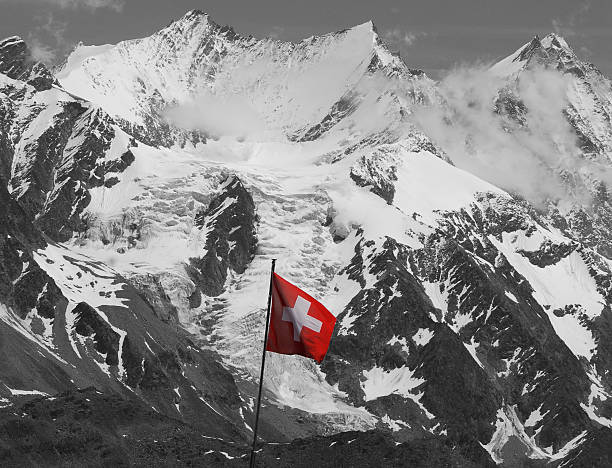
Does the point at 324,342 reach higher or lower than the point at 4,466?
higher

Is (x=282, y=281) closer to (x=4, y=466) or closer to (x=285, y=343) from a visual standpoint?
(x=285, y=343)

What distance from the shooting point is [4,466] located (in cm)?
19638

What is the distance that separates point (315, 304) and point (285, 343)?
4.57 m

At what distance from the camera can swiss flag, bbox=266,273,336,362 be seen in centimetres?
11512

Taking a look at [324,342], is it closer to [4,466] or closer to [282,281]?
[282,281]

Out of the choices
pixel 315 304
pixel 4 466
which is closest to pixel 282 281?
pixel 315 304

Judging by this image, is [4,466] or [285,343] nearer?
[285,343]

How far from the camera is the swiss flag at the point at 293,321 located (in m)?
115

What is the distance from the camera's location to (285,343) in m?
116

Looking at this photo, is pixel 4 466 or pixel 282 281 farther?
pixel 4 466

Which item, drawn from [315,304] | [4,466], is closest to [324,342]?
[315,304]

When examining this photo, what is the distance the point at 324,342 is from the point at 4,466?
97.1m

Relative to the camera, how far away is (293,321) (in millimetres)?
115625

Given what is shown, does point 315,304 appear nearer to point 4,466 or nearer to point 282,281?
point 282,281
